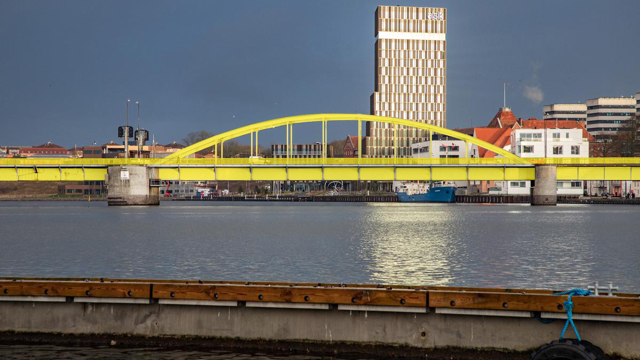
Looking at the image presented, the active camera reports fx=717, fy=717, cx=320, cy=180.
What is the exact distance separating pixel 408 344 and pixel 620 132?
6607 inches

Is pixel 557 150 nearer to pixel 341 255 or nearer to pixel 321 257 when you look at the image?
pixel 341 255

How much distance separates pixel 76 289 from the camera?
1639 centimetres

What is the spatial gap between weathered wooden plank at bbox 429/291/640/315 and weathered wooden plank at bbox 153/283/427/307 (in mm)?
487

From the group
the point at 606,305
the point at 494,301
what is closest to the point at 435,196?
the point at 494,301

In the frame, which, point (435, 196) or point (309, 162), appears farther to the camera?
point (435, 196)

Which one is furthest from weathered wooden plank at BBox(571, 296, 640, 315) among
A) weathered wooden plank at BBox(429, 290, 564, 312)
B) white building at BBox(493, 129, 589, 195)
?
white building at BBox(493, 129, 589, 195)

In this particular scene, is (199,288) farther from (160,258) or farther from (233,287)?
(160,258)

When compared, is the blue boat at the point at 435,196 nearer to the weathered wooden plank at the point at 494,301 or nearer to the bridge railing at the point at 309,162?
the bridge railing at the point at 309,162

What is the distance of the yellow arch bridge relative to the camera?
364ft

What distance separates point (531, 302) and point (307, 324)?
4.87 metres

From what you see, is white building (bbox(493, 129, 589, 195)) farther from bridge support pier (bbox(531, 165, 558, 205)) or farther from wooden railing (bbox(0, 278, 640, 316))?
wooden railing (bbox(0, 278, 640, 316))

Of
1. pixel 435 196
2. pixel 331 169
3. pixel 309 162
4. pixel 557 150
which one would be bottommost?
pixel 435 196

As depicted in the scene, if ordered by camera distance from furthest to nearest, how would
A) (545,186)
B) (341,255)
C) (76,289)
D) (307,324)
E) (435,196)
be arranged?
(435,196) → (545,186) → (341,255) → (76,289) → (307,324)

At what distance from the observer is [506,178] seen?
116250 millimetres
